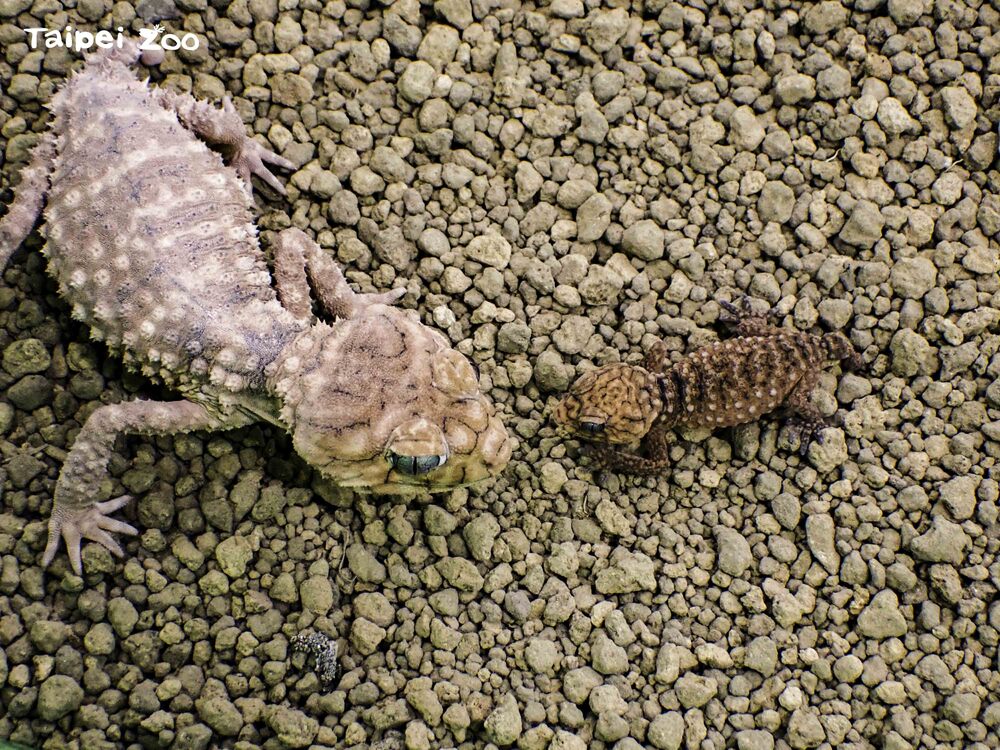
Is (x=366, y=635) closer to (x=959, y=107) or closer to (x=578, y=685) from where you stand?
(x=578, y=685)

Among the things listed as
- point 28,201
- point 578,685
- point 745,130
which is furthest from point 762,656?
point 28,201

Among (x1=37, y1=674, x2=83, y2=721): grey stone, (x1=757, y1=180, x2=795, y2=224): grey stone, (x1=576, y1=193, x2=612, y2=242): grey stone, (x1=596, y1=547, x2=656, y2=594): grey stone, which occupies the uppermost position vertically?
(x1=757, y1=180, x2=795, y2=224): grey stone

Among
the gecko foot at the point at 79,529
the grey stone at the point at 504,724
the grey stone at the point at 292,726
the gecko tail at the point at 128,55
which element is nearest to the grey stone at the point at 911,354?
the grey stone at the point at 504,724

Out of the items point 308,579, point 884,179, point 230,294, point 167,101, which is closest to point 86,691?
point 308,579

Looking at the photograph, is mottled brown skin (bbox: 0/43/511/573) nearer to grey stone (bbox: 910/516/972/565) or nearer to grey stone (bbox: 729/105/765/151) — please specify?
grey stone (bbox: 729/105/765/151)

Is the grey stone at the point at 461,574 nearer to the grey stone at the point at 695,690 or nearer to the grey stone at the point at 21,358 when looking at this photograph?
the grey stone at the point at 695,690

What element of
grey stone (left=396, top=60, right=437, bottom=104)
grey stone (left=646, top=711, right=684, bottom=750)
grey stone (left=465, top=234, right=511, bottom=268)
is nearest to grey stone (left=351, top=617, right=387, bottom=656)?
grey stone (left=646, top=711, right=684, bottom=750)

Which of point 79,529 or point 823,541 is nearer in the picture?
point 79,529
